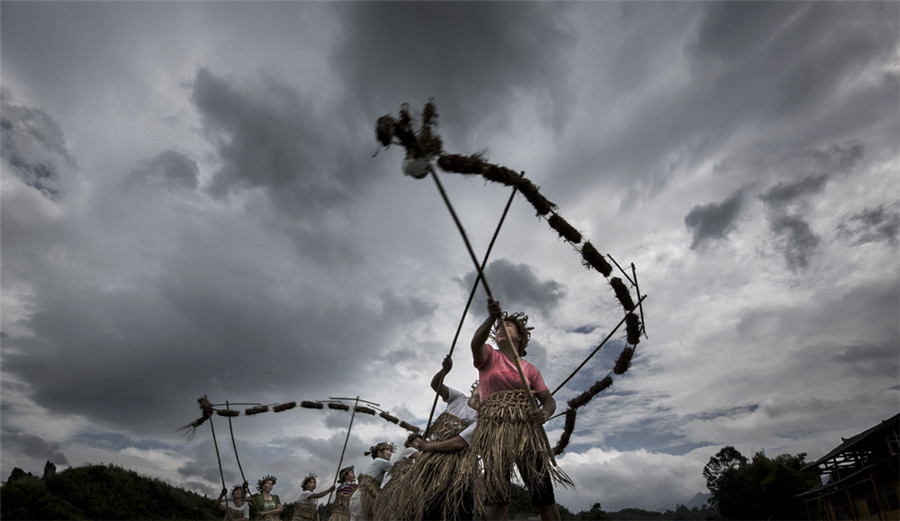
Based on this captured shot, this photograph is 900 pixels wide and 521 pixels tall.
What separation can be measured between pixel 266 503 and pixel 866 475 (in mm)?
19557

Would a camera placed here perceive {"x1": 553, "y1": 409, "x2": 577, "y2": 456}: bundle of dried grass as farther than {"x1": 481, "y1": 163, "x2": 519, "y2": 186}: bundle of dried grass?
Yes

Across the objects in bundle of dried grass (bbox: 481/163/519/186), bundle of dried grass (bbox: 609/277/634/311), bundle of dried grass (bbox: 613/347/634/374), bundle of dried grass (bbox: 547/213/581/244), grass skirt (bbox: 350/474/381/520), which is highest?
bundle of dried grass (bbox: 481/163/519/186)

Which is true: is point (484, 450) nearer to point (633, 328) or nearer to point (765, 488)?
point (633, 328)

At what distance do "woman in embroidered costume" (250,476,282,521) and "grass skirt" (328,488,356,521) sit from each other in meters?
1.53

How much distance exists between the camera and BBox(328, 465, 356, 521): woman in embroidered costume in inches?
335

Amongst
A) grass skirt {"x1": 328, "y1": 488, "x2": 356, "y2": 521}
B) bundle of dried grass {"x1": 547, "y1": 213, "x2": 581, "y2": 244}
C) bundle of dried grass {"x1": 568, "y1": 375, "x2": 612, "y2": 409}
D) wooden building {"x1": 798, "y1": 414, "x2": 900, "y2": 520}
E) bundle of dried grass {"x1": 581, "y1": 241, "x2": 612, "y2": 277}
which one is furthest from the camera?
wooden building {"x1": 798, "y1": 414, "x2": 900, "y2": 520}

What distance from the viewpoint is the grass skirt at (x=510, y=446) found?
11.9 feet

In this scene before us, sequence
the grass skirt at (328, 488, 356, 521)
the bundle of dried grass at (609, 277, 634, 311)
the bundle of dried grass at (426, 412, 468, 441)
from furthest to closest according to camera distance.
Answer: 1. the grass skirt at (328, 488, 356, 521)
2. the bundle of dried grass at (609, 277, 634, 311)
3. the bundle of dried grass at (426, 412, 468, 441)

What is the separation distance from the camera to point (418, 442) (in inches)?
172

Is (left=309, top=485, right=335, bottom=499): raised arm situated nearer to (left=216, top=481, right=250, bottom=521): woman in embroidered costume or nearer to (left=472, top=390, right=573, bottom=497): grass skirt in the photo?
(left=216, top=481, right=250, bottom=521): woman in embroidered costume

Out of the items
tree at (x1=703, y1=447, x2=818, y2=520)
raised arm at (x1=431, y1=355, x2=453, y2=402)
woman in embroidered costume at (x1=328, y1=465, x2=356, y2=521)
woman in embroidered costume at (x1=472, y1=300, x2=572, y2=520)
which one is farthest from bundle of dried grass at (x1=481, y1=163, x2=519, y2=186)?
tree at (x1=703, y1=447, x2=818, y2=520)

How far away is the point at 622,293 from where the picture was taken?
16.9ft

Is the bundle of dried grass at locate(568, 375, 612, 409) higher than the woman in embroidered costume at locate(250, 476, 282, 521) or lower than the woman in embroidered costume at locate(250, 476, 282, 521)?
higher

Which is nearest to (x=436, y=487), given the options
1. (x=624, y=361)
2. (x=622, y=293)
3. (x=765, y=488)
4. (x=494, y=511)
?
(x=494, y=511)
